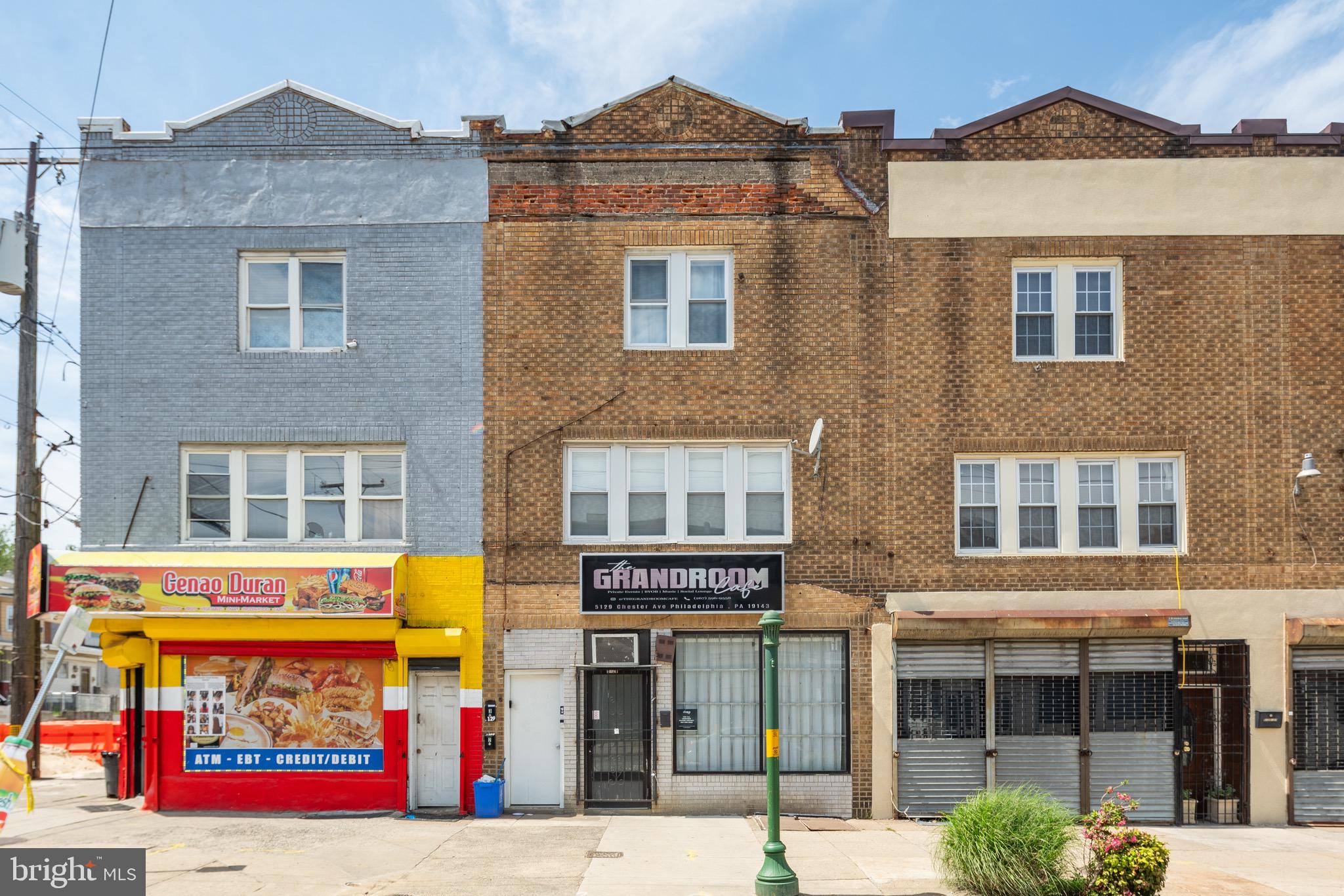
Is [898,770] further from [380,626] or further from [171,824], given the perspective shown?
[171,824]

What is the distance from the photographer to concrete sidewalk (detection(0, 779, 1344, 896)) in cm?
1038

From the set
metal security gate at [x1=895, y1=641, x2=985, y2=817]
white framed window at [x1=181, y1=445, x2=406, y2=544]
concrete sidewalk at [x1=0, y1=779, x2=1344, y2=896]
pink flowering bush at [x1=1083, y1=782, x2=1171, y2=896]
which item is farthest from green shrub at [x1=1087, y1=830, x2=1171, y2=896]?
white framed window at [x1=181, y1=445, x2=406, y2=544]

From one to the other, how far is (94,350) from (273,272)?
9.87 feet

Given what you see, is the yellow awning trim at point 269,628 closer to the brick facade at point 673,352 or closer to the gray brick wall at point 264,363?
the gray brick wall at point 264,363

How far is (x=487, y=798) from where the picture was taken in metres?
13.8

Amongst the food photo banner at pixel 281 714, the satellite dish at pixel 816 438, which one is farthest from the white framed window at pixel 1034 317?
the food photo banner at pixel 281 714

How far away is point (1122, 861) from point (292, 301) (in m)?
13.5

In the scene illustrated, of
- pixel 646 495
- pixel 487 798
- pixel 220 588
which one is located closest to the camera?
pixel 220 588

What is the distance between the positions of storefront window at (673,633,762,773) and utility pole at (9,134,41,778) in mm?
11500

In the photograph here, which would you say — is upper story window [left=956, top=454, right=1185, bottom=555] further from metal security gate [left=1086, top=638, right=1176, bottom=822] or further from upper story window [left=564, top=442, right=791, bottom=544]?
upper story window [left=564, top=442, right=791, bottom=544]

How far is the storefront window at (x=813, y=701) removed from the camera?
14297mm

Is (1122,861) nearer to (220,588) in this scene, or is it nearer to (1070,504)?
(1070,504)

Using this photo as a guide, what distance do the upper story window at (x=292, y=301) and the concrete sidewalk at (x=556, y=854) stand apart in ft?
Result: 23.8

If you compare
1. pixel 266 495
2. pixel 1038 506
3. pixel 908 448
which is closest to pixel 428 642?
pixel 266 495
